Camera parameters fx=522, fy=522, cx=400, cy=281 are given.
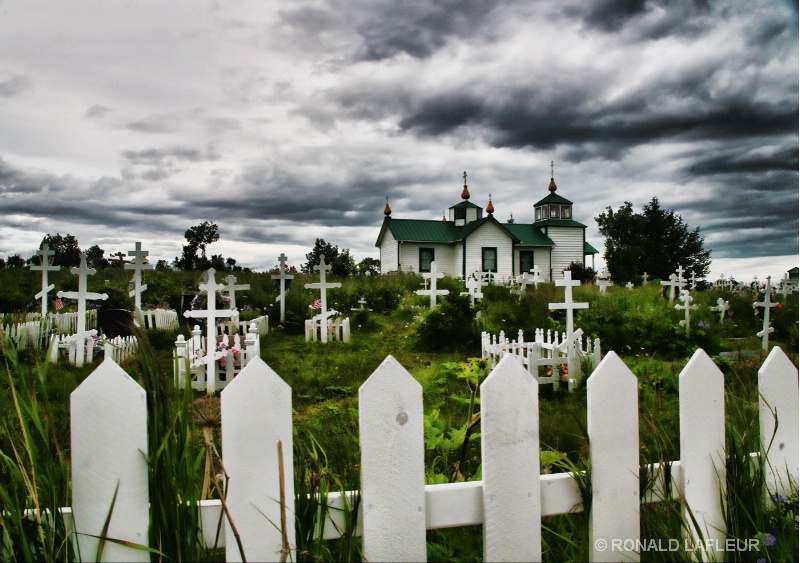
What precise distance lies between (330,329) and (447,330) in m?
2.79

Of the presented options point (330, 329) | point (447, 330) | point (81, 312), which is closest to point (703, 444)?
point (447, 330)

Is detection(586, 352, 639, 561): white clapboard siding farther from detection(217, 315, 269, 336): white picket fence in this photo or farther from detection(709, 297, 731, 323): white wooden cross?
detection(709, 297, 731, 323): white wooden cross

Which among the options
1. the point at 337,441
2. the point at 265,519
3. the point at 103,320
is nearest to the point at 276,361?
the point at 103,320

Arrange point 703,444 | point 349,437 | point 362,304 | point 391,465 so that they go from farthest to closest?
point 362,304, point 349,437, point 703,444, point 391,465

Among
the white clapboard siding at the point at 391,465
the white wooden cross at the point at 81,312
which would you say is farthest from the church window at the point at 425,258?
the white clapboard siding at the point at 391,465

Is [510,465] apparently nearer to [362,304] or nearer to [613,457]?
[613,457]

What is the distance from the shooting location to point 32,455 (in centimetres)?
147

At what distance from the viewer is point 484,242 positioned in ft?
108

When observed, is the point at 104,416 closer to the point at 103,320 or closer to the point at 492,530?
the point at 492,530

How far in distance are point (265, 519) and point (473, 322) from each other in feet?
30.3

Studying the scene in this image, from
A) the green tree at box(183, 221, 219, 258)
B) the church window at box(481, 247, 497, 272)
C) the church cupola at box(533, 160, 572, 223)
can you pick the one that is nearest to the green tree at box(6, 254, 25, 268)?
the green tree at box(183, 221, 219, 258)

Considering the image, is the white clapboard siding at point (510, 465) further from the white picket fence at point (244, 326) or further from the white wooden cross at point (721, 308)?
the white wooden cross at point (721, 308)

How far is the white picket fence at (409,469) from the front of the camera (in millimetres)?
1542

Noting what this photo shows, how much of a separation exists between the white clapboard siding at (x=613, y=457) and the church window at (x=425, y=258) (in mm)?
31112
